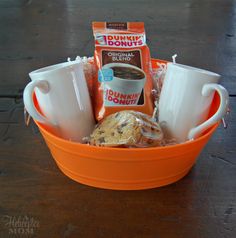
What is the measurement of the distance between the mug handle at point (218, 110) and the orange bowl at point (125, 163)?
0.04ft

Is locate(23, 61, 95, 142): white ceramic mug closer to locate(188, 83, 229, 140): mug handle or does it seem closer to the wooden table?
the wooden table

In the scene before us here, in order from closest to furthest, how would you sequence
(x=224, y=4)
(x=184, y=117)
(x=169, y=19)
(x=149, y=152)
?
1. (x=149, y=152)
2. (x=184, y=117)
3. (x=169, y=19)
4. (x=224, y=4)

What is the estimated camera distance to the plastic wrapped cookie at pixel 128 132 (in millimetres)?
543

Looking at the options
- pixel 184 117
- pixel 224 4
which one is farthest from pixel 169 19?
pixel 184 117

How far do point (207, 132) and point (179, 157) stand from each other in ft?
0.23

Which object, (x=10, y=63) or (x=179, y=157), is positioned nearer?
(x=179, y=157)

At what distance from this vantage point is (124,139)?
0.54 m

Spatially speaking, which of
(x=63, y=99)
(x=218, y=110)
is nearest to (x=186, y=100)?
(x=218, y=110)

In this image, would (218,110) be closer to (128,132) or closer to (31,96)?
(128,132)

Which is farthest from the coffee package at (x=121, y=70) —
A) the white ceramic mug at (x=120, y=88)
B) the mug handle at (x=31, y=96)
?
the mug handle at (x=31, y=96)

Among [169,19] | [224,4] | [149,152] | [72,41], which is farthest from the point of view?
[224,4]

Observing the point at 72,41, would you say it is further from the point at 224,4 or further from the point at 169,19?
the point at 224,4

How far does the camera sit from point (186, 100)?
0.61m

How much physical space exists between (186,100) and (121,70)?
0.13 m
